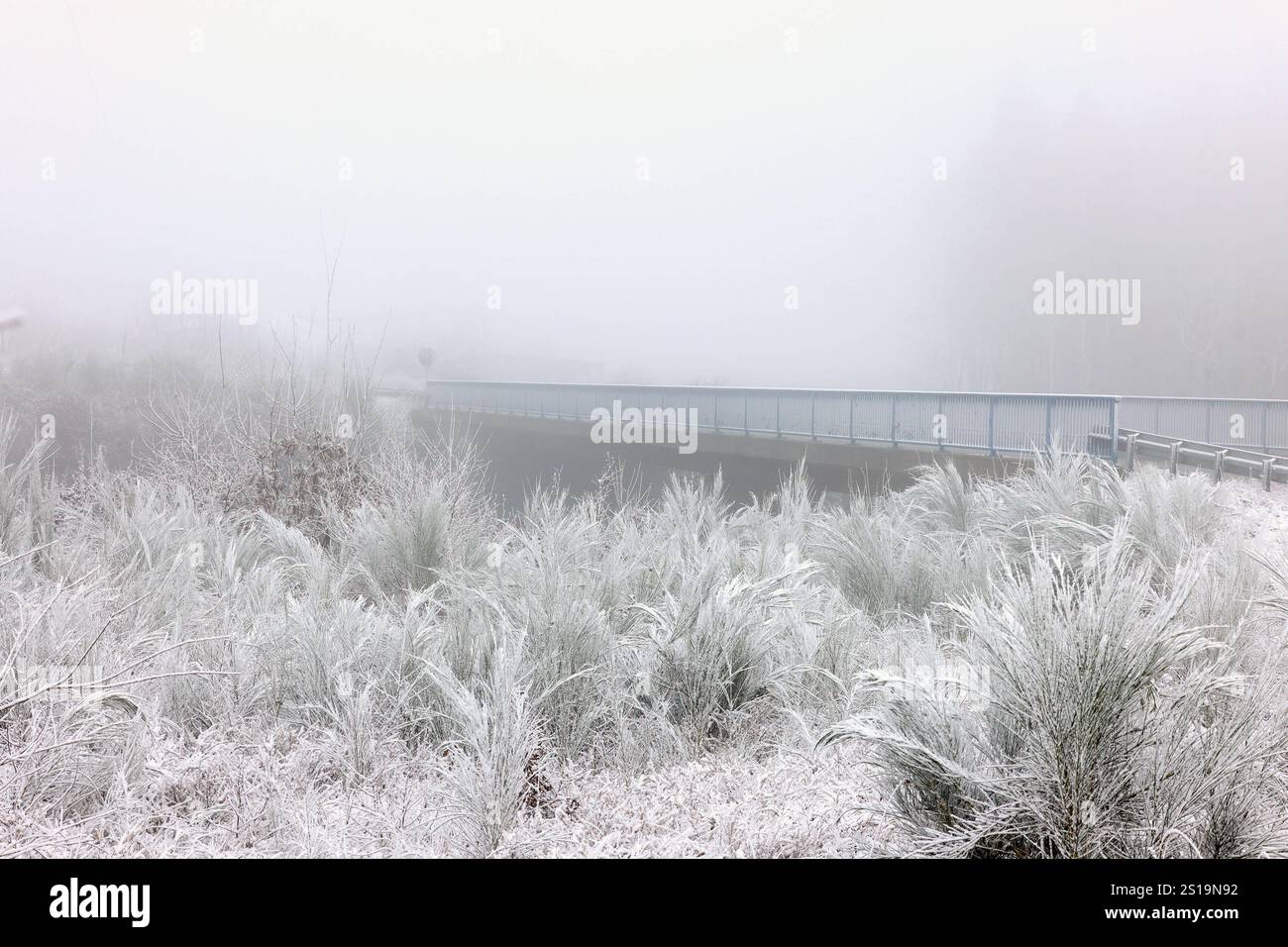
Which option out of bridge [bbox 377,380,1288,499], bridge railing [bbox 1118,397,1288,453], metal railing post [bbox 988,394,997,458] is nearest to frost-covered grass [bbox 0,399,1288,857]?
bridge [bbox 377,380,1288,499]

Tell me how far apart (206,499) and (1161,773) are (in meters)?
10.1

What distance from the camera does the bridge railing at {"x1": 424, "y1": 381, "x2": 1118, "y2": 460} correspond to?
38.4 ft

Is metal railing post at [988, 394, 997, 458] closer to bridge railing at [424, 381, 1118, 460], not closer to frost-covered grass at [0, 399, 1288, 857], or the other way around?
bridge railing at [424, 381, 1118, 460]

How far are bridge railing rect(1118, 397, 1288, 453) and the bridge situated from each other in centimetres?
2

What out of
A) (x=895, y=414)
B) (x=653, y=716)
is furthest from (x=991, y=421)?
(x=653, y=716)

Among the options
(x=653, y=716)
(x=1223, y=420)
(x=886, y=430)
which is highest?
(x=1223, y=420)

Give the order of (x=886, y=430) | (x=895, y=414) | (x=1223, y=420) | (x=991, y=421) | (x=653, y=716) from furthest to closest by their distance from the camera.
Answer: (x=1223, y=420)
(x=886, y=430)
(x=895, y=414)
(x=991, y=421)
(x=653, y=716)

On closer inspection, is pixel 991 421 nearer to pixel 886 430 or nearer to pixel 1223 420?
pixel 886 430

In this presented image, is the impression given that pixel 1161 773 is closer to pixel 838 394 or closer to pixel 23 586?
pixel 23 586

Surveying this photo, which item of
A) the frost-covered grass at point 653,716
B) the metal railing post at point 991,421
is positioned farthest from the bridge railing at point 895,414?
the frost-covered grass at point 653,716

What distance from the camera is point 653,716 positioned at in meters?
3.12

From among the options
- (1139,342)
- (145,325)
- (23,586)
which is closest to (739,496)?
(23,586)

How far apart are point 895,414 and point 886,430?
0.33 metres

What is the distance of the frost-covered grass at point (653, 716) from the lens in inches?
84.6
